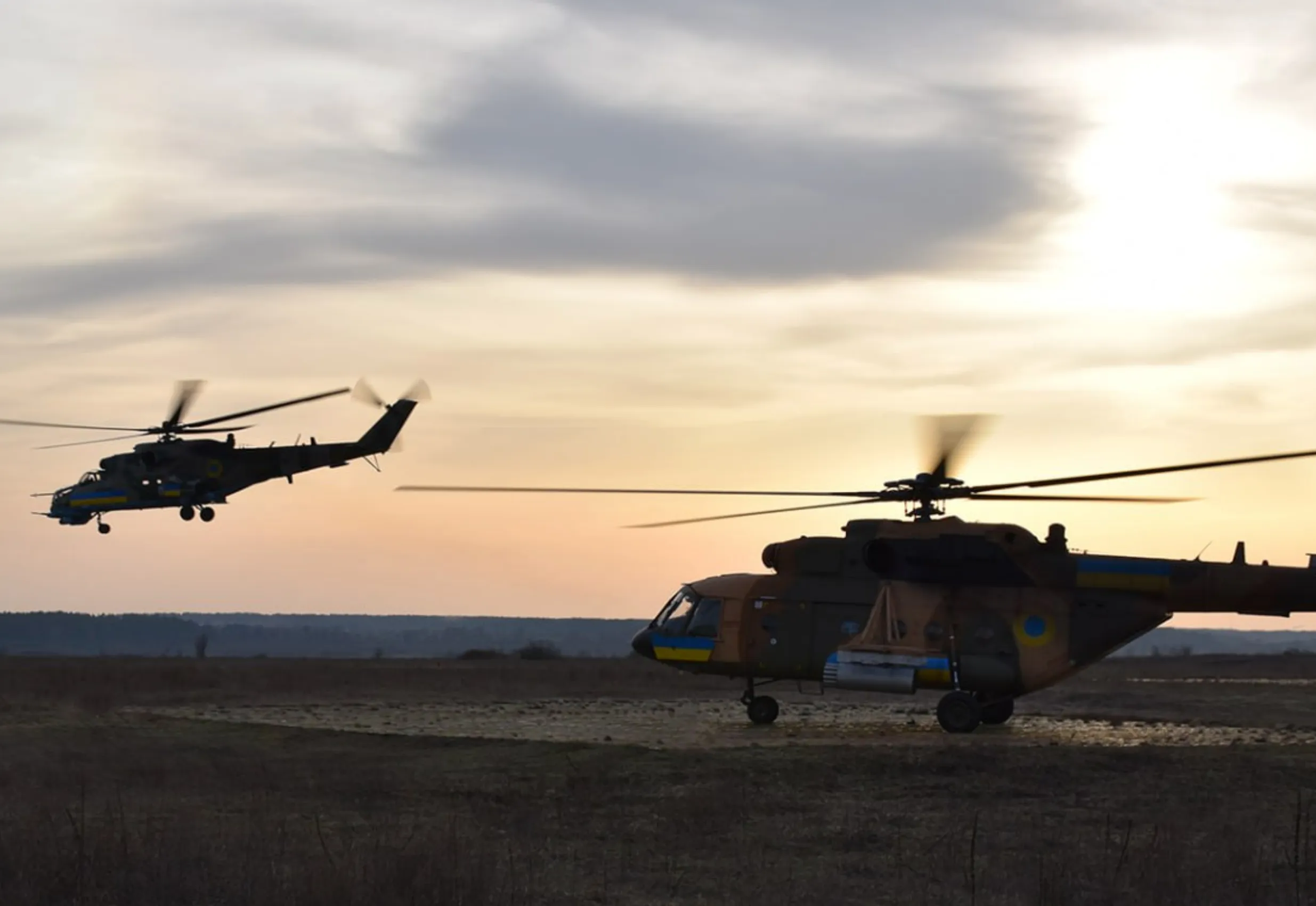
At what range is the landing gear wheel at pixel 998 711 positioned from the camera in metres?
28.5

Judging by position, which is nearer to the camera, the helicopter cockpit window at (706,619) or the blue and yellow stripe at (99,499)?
the helicopter cockpit window at (706,619)

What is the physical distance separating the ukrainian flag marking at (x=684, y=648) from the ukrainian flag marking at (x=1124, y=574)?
693cm

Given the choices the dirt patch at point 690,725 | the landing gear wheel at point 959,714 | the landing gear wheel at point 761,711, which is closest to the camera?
the dirt patch at point 690,725

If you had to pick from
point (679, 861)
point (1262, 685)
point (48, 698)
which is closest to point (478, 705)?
point (48, 698)

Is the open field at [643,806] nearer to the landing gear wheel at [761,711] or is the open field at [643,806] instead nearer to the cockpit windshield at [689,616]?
the landing gear wheel at [761,711]

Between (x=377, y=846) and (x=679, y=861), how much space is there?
9.74 feet

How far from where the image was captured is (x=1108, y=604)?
2762 centimetres

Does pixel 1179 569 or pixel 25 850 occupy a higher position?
pixel 1179 569

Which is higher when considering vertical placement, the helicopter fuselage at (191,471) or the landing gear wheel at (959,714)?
the helicopter fuselage at (191,471)

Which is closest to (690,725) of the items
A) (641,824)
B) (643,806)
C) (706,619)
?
(706,619)

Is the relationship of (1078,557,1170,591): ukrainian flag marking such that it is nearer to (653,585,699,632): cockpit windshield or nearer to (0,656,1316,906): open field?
(0,656,1316,906): open field

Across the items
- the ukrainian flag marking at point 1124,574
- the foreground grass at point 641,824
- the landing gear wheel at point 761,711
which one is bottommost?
the foreground grass at point 641,824

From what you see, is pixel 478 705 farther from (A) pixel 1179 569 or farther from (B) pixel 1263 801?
(B) pixel 1263 801

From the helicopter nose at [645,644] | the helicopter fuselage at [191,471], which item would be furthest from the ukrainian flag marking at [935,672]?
the helicopter fuselage at [191,471]
